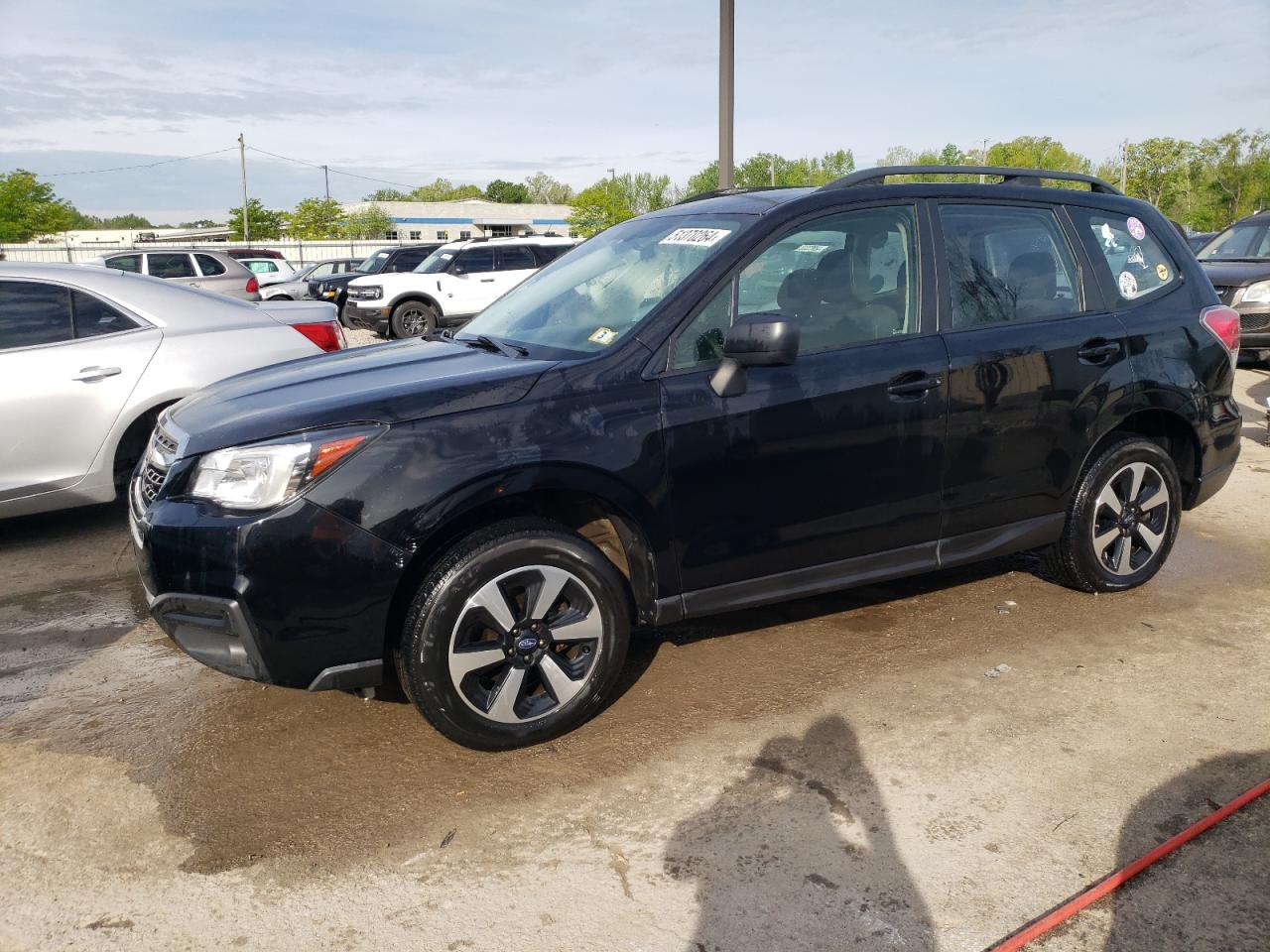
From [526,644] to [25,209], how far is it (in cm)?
6755

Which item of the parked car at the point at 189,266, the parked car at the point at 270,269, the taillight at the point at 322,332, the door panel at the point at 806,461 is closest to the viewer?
the door panel at the point at 806,461

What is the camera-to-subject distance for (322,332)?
6484 mm

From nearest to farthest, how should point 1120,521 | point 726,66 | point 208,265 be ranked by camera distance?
1. point 1120,521
2. point 726,66
3. point 208,265

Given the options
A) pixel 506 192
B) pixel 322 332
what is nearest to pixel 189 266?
pixel 322 332

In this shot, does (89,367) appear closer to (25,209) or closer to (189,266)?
(189,266)

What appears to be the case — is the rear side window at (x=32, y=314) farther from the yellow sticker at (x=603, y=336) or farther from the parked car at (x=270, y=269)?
the parked car at (x=270, y=269)

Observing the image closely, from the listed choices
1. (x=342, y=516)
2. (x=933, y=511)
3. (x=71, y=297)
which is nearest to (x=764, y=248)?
(x=933, y=511)

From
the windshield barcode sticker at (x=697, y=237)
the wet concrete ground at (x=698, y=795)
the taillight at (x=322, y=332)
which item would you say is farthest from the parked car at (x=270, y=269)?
the windshield barcode sticker at (x=697, y=237)

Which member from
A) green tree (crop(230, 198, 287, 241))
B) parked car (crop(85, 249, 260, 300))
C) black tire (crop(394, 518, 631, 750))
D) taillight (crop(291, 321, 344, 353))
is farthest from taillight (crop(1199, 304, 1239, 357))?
green tree (crop(230, 198, 287, 241))

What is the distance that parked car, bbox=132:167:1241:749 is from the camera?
3.10 meters

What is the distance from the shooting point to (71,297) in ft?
18.8

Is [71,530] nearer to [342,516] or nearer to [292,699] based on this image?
[292,699]

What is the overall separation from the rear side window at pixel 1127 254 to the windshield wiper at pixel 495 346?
8.29ft

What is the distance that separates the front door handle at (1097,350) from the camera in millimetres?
4238
